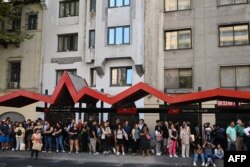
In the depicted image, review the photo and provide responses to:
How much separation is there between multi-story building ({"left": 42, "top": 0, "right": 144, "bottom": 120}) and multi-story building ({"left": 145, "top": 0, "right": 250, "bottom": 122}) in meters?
1.10

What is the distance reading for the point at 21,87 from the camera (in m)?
30.8

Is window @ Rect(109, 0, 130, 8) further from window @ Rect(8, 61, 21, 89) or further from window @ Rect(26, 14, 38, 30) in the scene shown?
window @ Rect(8, 61, 21, 89)

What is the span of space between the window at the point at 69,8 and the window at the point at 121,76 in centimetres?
637

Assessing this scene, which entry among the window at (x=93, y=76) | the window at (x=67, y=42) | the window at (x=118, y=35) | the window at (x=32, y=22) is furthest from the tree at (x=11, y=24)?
the window at (x=118, y=35)

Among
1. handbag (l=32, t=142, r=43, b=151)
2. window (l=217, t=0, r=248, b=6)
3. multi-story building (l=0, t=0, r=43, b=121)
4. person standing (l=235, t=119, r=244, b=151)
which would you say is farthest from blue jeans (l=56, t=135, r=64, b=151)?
window (l=217, t=0, r=248, b=6)

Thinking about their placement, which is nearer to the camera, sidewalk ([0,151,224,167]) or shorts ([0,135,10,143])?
sidewalk ([0,151,224,167])

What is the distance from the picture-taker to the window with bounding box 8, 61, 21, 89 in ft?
103

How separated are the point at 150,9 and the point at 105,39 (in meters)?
4.30

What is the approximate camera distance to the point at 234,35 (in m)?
26.0

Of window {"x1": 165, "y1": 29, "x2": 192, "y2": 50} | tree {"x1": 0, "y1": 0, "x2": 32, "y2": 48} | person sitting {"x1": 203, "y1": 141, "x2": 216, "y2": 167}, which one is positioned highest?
tree {"x1": 0, "y1": 0, "x2": 32, "y2": 48}

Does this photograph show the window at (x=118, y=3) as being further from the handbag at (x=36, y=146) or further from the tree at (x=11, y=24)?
the handbag at (x=36, y=146)

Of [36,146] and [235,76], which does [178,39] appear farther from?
[36,146]

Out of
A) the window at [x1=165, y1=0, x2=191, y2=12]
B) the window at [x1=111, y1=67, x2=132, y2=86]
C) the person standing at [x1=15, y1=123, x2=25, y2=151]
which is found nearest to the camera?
the person standing at [x1=15, y1=123, x2=25, y2=151]

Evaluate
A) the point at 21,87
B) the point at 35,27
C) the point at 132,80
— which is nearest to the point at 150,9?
the point at 132,80
